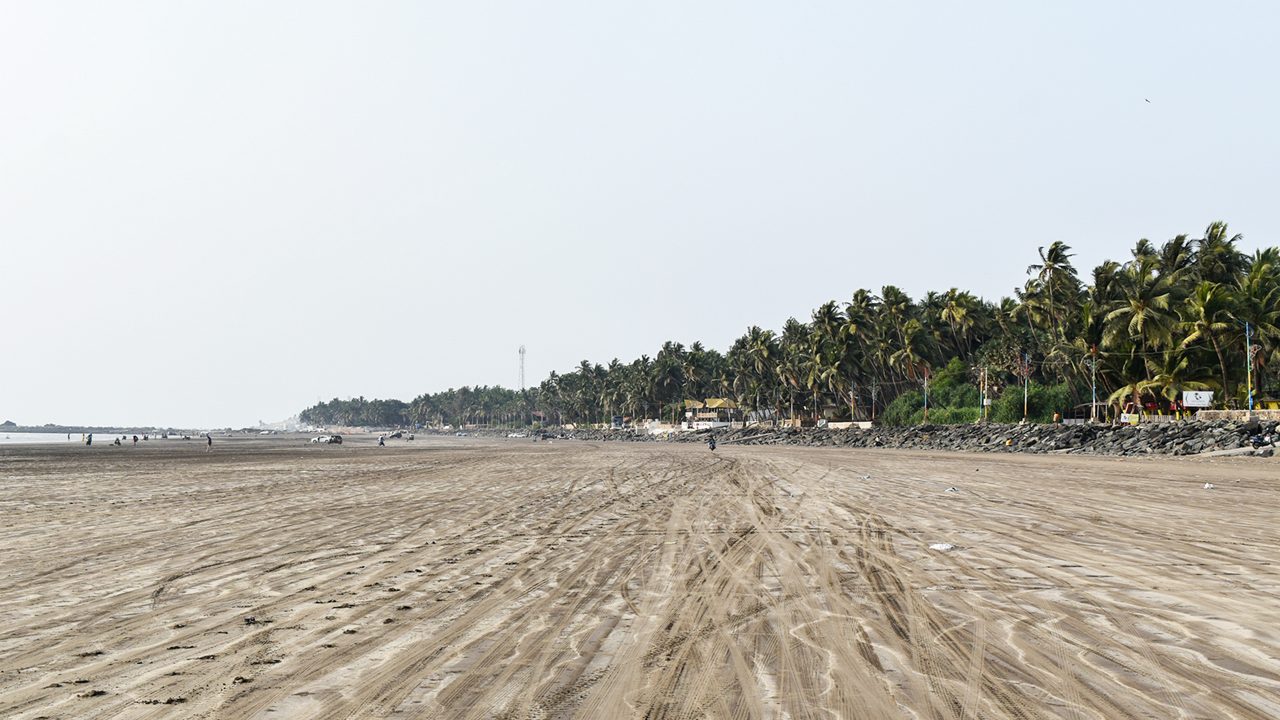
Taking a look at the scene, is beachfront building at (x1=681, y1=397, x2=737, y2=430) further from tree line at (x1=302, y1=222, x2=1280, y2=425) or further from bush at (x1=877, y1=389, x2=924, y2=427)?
bush at (x1=877, y1=389, x2=924, y2=427)

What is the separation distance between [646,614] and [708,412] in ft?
523

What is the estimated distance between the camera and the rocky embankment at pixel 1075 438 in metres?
43.4

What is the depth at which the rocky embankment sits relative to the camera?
142 ft

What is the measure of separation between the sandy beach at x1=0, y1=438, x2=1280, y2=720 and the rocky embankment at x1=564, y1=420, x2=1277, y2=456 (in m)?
32.2

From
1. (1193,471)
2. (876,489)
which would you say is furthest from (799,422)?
(876,489)

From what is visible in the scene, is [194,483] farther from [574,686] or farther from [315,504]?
A: [574,686]

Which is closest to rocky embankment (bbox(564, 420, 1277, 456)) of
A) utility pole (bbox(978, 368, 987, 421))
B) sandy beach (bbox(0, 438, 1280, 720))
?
utility pole (bbox(978, 368, 987, 421))

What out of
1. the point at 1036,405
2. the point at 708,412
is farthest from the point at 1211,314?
the point at 708,412

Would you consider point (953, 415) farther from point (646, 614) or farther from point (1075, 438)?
point (646, 614)

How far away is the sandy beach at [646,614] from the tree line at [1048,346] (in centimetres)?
4900

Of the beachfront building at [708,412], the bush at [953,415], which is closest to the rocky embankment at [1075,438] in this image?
the bush at [953,415]

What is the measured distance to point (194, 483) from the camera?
27.4m

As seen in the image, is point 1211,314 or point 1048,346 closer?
point 1211,314

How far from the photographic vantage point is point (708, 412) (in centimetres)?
16612
